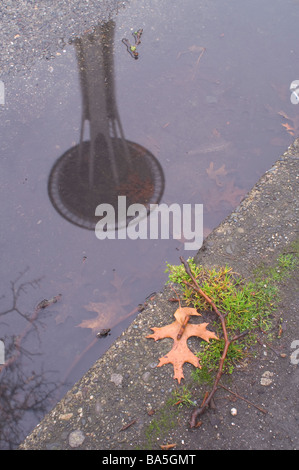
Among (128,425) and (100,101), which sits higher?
(100,101)

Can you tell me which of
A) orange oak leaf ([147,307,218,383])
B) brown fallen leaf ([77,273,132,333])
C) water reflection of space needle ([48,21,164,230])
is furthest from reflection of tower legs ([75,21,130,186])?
orange oak leaf ([147,307,218,383])

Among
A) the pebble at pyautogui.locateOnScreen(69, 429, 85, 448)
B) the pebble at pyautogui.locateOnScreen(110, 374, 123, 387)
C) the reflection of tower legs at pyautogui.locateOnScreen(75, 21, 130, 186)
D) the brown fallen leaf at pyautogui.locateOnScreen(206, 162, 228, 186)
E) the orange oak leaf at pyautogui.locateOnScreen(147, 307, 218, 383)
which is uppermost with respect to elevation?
the reflection of tower legs at pyautogui.locateOnScreen(75, 21, 130, 186)

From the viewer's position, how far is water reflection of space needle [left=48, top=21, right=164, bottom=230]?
261 centimetres

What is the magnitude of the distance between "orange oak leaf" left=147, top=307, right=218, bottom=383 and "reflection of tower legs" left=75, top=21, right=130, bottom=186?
3.52 ft

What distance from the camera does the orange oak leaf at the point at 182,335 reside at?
6.51ft

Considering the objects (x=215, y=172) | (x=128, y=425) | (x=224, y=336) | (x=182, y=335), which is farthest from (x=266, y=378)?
(x=215, y=172)

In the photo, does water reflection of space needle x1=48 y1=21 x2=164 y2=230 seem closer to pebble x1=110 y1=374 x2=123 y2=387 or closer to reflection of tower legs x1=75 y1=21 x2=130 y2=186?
reflection of tower legs x1=75 y1=21 x2=130 y2=186

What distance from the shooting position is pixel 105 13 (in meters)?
3.45

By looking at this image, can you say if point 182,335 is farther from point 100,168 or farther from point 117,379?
point 100,168

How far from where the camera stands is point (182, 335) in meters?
2.06

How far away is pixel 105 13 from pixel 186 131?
145 centimetres

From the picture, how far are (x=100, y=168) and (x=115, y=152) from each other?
19cm
